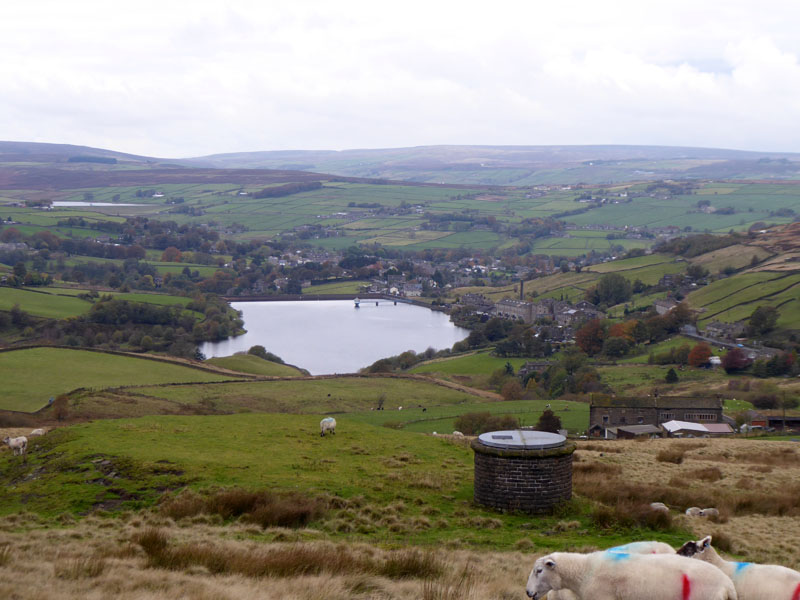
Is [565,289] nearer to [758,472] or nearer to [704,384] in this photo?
[704,384]

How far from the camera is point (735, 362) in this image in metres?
75.9

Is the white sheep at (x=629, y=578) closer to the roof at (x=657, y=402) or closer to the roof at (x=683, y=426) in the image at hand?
the roof at (x=683, y=426)

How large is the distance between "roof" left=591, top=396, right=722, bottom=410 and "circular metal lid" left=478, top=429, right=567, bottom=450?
103 feet

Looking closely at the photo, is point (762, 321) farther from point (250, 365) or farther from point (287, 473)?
point (287, 473)

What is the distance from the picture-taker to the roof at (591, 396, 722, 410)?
49.5 m

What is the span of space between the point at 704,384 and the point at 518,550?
61.7 metres

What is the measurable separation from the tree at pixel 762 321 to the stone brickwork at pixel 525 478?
259 ft

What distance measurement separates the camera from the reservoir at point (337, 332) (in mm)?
106562

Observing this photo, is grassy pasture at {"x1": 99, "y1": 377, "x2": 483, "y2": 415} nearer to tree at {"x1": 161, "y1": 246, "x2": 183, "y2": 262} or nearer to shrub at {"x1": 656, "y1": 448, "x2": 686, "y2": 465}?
shrub at {"x1": 656, "y1": 448, "x2": 686, "y2": 465}

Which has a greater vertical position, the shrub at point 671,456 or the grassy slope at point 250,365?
the shrub at point 671,456

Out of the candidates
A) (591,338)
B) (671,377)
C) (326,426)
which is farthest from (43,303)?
(326,426)

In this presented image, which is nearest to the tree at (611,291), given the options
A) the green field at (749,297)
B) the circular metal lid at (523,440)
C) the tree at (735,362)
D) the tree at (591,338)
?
the green field at (749,297)

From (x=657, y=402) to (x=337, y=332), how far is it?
82152mm

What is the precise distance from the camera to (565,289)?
463 ft
